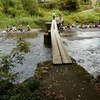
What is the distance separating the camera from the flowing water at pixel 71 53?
52.1ft

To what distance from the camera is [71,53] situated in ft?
65.8

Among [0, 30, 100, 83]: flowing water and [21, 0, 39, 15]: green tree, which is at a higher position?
[21, 0, 39, 15]: green tree

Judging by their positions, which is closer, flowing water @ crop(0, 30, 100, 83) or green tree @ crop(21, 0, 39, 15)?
flowing water @ crop(0, 30, 100, 83)

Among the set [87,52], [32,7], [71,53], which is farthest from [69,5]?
[71,53]

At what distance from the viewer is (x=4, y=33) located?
30344 millimetres

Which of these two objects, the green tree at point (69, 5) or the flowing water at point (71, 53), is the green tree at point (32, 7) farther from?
the flowing water at point (71, 53)

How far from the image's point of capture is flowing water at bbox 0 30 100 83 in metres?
15.9

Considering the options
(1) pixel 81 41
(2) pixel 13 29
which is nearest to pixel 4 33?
(2) pixel 13 29

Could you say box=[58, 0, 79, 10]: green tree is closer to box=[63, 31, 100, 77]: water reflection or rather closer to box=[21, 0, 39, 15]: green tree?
Answer: box=[21, 0, 39, 15]: green tree

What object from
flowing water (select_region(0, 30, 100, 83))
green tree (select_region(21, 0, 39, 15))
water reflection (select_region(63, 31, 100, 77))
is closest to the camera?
flowing water (select_region(0, 30, 100, 83))

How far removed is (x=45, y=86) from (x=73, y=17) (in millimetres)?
32556

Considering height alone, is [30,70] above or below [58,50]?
below

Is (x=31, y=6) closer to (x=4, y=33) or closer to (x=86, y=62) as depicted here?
(x=4, y=33)

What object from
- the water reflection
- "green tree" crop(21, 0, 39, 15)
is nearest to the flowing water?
the water reflection
